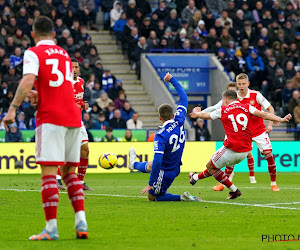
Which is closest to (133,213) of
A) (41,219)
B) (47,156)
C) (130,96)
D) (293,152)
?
(41,219)

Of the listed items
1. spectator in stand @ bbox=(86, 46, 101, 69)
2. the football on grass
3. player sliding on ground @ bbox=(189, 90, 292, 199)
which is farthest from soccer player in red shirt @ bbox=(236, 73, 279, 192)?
spectator in stand @ bbox=(86, 46, 101, 69)

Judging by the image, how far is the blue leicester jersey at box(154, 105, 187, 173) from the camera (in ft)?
39.1

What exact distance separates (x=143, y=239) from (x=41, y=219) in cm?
232

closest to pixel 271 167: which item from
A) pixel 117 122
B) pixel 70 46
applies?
pixel 117 122

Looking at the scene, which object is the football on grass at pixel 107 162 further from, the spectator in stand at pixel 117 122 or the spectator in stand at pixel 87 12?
the spectator in stand at pixel 87 12

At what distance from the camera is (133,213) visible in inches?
412

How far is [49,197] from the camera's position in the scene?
7.85 metres

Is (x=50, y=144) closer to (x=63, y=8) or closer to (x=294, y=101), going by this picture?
Answer: (x=294, y=101)

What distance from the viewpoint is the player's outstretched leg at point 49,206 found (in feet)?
25.5

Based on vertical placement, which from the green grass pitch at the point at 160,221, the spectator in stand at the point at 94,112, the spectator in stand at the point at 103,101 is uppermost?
the spectator in stand at the point at 103,101

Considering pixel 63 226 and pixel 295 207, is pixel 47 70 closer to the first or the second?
pixel 63 226

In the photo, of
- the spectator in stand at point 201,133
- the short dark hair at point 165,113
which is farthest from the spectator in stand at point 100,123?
the short dark hair at point 165,113

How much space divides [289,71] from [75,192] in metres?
24.2

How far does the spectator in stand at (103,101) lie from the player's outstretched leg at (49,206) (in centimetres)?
1948
